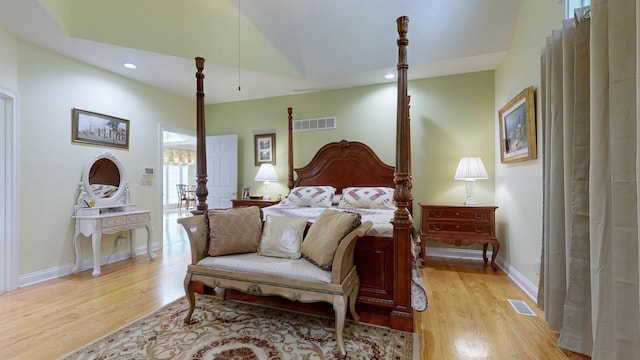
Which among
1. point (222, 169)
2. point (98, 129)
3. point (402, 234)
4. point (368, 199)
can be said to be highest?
point (98, 129)

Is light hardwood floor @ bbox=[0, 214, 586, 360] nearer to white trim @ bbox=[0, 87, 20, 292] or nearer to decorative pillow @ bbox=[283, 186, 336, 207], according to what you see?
white trim @ bbox=[0, 87, 20, 292]

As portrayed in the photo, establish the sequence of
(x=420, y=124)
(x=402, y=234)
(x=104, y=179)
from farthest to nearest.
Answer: (x=420, y=124), (x=104, y=179), (x=402, y=234)

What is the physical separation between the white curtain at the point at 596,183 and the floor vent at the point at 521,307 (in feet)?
1.42

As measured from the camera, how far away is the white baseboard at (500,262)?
2.62 m

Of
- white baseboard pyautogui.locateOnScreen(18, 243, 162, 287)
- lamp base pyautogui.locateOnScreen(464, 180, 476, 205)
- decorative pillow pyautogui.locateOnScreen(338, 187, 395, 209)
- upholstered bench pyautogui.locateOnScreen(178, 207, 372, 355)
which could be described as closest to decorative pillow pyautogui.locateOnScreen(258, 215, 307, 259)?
upholstered bench pyautogui.locateOnScreen(178, 207, 372, 355)

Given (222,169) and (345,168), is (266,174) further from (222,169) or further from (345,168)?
(345,168)

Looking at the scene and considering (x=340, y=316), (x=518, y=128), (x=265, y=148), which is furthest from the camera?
(x=265, y=148)

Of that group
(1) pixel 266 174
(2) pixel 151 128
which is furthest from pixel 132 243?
(1) pixel 266 174

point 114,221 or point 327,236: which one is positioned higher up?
point 327,236

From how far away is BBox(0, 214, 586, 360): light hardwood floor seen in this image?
1.83 metres

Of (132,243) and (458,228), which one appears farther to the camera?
(132,243)

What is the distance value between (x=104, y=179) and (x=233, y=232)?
A: 2.67 m

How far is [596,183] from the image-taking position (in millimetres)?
1363

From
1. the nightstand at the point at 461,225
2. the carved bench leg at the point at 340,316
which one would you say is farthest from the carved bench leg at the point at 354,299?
the nightstand at the point at 461,225
